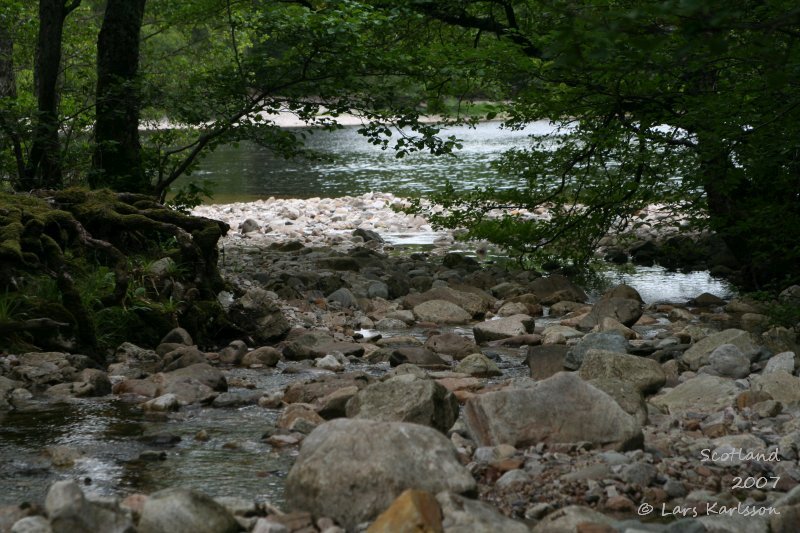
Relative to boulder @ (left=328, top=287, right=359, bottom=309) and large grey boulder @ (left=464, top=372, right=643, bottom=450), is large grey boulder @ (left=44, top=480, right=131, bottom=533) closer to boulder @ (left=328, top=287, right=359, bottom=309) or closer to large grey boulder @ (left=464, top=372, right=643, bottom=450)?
large grey boulder @ (left=464, top=372, right=643, bottom=450)

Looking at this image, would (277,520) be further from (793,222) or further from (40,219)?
(793,222)

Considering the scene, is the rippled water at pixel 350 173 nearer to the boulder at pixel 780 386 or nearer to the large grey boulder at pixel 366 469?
the boulder at pixel 780 386

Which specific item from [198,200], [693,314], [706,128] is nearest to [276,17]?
[198,200]

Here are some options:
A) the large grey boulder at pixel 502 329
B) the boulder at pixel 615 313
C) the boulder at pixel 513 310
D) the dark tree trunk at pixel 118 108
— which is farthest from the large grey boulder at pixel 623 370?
the dark tree trunk at pixel 118 108

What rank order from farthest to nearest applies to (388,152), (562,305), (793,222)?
1. (388,152)
2. (562,305)
3. (793,222)

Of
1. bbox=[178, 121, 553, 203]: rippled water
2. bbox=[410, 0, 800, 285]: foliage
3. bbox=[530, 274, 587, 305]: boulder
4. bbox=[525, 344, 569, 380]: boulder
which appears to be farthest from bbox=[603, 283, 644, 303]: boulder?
bbox=[178, 121, 553, 203]: rippled water

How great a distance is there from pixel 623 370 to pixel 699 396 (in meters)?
0.62

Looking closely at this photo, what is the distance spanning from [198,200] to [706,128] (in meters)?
6.29

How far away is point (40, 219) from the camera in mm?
8344

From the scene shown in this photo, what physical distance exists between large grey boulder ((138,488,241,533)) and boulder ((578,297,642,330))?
5.86 metres

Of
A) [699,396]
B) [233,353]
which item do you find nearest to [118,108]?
[233,353]

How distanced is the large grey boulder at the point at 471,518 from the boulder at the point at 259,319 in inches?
190

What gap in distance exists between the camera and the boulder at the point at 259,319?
29.0 feet

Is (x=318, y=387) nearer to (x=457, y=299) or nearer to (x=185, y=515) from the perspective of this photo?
(x=185, y=515)
